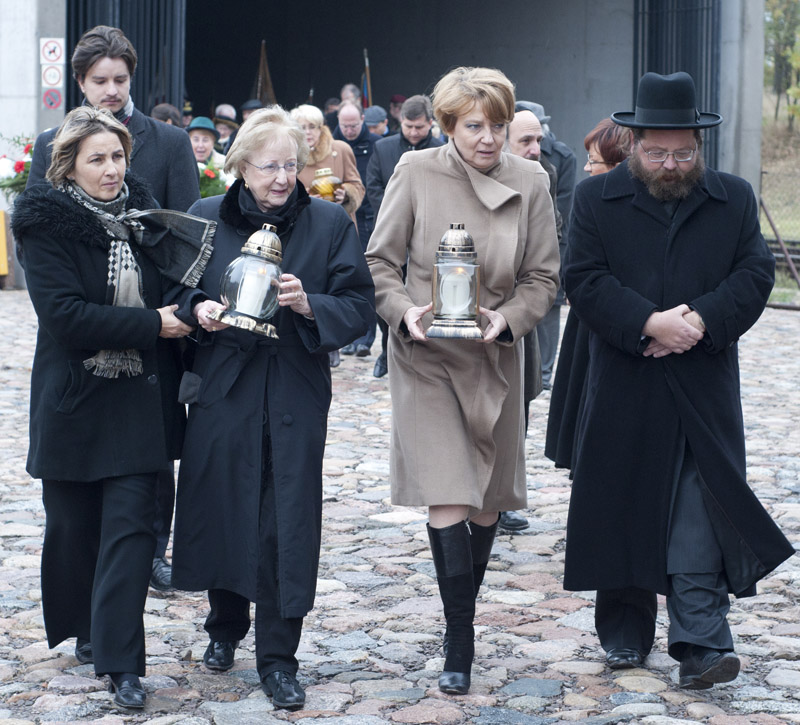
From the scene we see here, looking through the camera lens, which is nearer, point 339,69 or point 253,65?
point 339,69

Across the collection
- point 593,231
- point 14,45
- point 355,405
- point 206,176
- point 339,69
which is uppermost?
point 339,69

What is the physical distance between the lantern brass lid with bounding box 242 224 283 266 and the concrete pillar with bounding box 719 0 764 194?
56.8 ft

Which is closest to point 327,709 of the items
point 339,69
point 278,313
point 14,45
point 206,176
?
point 278,313

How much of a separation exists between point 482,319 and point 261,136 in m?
0.97

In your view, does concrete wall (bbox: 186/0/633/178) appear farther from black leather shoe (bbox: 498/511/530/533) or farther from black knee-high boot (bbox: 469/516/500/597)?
A: black knee-high boot (bbox: 469/516/500/597)

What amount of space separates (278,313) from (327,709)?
126cm

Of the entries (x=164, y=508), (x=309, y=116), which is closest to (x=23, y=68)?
(x=309, y=116)

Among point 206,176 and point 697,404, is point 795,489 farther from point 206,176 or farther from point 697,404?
point 206,176

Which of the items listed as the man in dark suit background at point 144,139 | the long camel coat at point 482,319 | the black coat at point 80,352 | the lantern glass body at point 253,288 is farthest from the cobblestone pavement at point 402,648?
the lantern glass body at point 253,288

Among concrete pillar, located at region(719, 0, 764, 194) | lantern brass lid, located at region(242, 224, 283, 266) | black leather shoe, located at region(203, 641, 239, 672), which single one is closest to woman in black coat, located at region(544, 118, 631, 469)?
lantern brass lid, located at region(242, 224, 283, 266)

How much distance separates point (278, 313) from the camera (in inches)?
173

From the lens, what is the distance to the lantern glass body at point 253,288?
163 inches

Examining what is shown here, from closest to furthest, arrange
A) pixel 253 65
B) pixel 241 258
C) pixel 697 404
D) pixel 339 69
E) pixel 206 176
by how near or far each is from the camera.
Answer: pixel 241 258 < pixel 697 404 < pixel 206 176 < pixel 339 69 < pixel 253 65

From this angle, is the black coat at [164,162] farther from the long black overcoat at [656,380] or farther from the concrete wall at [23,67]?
the concrete wall at [23,67]
